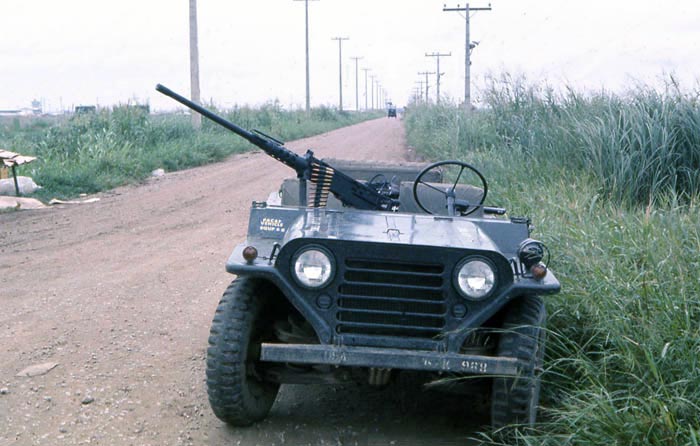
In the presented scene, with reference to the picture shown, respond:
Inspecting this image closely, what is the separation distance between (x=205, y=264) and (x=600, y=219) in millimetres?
3719

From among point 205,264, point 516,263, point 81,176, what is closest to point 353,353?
point 516,263

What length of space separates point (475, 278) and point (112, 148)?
15030 mm

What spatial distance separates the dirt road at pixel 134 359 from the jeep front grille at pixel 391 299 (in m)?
0.65

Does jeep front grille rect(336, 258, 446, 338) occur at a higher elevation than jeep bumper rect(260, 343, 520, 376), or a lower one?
higher

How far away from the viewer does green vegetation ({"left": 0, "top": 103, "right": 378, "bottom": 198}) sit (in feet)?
48.7

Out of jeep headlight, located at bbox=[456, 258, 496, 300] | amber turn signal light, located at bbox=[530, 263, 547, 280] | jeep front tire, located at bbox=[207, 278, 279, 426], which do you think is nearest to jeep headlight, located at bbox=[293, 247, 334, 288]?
jeep front tire, located at bbox=[207, 278, 279, 426]

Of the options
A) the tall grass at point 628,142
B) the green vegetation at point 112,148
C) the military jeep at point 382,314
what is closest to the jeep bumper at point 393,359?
the military jeep at point 382,314

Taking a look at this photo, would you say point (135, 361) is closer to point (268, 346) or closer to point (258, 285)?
point (258, 285)

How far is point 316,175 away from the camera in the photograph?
15.8 feet

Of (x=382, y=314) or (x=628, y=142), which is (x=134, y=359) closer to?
(x=382, y=314)

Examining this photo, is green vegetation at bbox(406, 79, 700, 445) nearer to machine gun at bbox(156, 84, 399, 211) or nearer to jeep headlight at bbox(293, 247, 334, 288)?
jeep headlight at bbox(293, 247, 334, 288)

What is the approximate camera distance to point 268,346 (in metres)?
3.69

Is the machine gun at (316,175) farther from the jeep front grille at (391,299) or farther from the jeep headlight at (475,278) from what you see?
the jeep headlight at (475,278)

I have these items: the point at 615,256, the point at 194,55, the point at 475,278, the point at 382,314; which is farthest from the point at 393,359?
the point at 194,55
